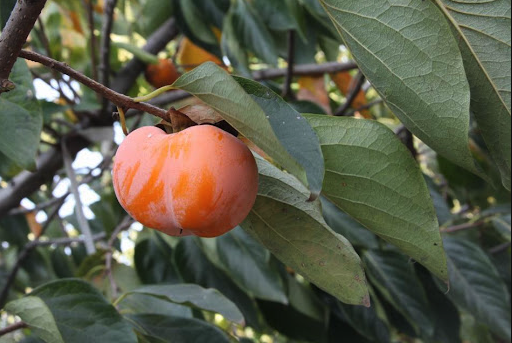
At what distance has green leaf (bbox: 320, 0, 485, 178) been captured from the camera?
0.53m

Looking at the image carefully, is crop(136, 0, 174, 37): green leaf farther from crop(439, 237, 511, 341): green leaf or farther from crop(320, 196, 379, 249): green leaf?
crop(439, 237, 511, 341): green leaf

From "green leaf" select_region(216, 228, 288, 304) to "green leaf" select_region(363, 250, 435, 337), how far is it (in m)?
0.25

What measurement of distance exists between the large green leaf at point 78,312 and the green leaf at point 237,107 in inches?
14.3

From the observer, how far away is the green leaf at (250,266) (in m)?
1.15

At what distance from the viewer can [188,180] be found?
0.48m

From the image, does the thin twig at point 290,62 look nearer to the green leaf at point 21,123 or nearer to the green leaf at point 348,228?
the green leaf at point 348,228

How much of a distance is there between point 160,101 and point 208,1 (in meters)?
0.28

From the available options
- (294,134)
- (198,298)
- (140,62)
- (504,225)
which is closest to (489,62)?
(294,134)

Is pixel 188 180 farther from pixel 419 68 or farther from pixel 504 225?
pixel 504 225

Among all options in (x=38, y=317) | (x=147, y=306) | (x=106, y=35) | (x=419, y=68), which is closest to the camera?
(x=419, y=68)

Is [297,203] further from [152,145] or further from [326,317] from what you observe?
[326,317]

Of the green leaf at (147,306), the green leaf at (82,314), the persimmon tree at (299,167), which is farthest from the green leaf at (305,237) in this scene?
the green leaf at (147,306)

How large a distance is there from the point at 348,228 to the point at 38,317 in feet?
2.32

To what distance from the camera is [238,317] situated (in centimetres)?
86
